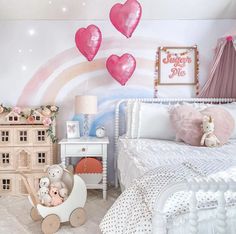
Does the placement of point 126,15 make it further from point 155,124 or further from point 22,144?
point 22,144

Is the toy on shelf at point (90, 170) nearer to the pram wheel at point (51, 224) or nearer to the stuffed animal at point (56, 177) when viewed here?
the stuffed animal at point (56, 177)

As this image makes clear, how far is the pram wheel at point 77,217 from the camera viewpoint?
7.91 ft

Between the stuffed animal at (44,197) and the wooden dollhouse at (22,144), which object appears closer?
the stuffed animal at (44,197)

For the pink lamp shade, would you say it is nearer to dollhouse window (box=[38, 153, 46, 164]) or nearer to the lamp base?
the lamp base

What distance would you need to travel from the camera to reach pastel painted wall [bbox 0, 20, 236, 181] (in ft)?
11.3

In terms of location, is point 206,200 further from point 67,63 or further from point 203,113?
point 67,63

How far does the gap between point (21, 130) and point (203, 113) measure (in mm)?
1860

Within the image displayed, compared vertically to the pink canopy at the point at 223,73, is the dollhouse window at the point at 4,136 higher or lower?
lower

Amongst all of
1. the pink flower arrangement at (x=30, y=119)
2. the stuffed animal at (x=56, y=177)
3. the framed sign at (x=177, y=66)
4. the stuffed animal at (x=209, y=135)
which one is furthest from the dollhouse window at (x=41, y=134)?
the stuffed animal at (x=209, y=135)

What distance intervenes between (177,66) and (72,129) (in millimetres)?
1409

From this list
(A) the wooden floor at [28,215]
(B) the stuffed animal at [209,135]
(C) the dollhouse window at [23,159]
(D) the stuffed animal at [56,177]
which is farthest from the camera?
(C) the dollhouse window at [23,159]

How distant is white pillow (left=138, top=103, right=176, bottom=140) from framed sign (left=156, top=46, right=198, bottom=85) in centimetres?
57

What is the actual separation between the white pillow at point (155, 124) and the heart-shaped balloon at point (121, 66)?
1.43 ft

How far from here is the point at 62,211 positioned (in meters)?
2.39
